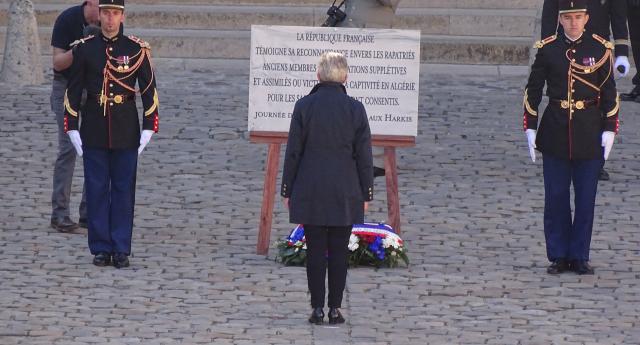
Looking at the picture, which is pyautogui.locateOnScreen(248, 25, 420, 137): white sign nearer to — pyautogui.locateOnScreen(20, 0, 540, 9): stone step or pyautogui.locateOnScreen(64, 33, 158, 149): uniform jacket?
pyautogui.locateOnScreen(64, 33, 158, 149): uniform jacket

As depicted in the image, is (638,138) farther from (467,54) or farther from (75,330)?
(75,330)

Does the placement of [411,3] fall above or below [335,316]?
above

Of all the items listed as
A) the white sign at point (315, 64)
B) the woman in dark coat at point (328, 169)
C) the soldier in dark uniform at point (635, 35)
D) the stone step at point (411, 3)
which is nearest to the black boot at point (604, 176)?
the white sign at point (315, 64)

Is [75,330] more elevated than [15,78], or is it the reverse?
[15,78]

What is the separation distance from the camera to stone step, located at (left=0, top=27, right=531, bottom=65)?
59.9 feet

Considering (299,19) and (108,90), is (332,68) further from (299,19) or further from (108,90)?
(299,19)

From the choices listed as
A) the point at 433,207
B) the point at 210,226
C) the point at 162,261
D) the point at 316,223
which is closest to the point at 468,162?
the point at 433,207

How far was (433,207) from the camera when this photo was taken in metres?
12.5

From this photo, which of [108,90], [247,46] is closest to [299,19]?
[247,46]

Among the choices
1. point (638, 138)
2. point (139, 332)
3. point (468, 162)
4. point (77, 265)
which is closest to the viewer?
point (139, 332)

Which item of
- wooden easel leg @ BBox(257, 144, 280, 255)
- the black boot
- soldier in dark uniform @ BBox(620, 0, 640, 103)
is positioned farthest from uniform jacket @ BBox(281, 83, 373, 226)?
soldier in dark uniform @ BBox(620, 0, 640, 103)

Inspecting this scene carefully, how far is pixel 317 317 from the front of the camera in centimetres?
933

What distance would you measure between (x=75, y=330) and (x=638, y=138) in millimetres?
7424

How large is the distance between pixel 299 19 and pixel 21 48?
3.64m
